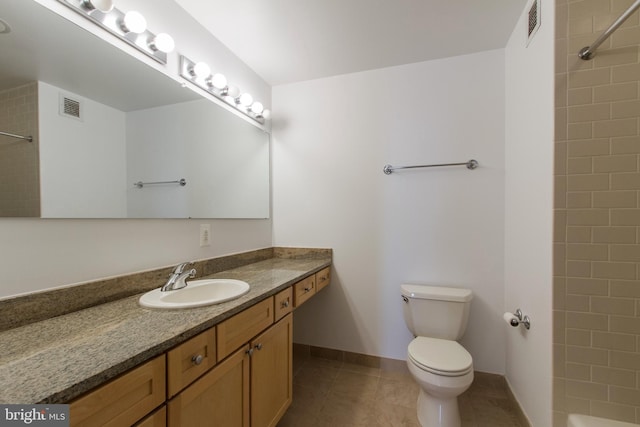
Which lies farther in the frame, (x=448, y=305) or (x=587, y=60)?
(x=448, y=305)

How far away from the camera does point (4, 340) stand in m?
0.72

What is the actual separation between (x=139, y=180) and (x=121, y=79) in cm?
45

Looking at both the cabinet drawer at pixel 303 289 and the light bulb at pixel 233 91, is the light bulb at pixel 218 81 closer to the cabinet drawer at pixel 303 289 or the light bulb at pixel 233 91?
the light bulb at pixel 233 91

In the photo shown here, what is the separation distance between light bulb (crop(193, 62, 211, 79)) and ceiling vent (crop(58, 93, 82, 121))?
64 centimetres

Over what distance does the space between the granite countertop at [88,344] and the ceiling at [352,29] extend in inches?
60.0

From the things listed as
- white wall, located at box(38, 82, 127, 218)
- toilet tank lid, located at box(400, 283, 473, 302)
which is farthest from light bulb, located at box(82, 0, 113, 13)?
toilet tank lid, located at box(400, 283, 473, 302)

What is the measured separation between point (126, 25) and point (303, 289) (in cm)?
154

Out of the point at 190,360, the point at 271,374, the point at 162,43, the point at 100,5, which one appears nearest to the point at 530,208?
the point at 271,374

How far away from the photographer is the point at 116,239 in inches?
44.1

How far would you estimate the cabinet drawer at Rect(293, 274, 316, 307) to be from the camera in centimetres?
150

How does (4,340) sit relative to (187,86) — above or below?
below

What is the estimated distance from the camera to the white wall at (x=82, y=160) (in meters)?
0.91

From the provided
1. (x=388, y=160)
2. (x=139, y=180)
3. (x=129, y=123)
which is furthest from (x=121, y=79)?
(x=388, y=160)

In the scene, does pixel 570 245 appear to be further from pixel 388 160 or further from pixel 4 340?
pixel 4 340
